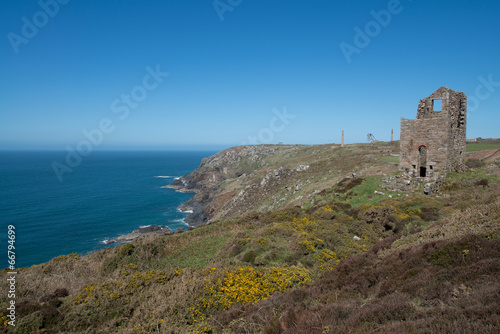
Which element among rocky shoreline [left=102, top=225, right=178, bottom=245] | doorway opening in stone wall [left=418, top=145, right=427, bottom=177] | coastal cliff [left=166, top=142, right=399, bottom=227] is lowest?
rocky shoreline [left=102, top=225, right=178, bottom=245]

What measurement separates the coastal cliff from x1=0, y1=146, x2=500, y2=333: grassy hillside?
1344 cm

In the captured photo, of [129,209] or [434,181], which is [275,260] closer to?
[434,181]

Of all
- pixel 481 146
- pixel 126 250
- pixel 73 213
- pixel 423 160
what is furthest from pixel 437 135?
pixel 73 213

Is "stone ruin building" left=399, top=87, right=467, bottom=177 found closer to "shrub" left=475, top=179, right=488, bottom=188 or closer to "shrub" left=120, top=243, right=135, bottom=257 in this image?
"shrub" left=475, top=179, right=488, bottom=188

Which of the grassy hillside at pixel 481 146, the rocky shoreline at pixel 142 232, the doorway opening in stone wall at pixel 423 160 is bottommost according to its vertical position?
the rocky shoreline at pixel 142 232

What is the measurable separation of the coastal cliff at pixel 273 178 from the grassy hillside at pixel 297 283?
44.1ft

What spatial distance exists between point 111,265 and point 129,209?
52419 mm

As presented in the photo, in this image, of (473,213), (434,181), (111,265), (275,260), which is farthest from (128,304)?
(434,181)

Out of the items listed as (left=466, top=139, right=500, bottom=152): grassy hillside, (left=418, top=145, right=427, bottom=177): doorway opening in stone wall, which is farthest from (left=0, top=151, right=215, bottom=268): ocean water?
(left=466, top=139, right=500, bottom=152): grassy hillside

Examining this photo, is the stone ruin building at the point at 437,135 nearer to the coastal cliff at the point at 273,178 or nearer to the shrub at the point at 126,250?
the coastal cliff at the point at 273,178

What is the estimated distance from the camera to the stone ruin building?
22.5m

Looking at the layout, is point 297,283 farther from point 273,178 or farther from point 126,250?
point 273,178

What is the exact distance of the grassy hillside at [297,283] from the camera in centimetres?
604

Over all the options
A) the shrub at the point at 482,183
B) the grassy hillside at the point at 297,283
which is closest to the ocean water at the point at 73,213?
the grassy hillside at the point at 297,283
